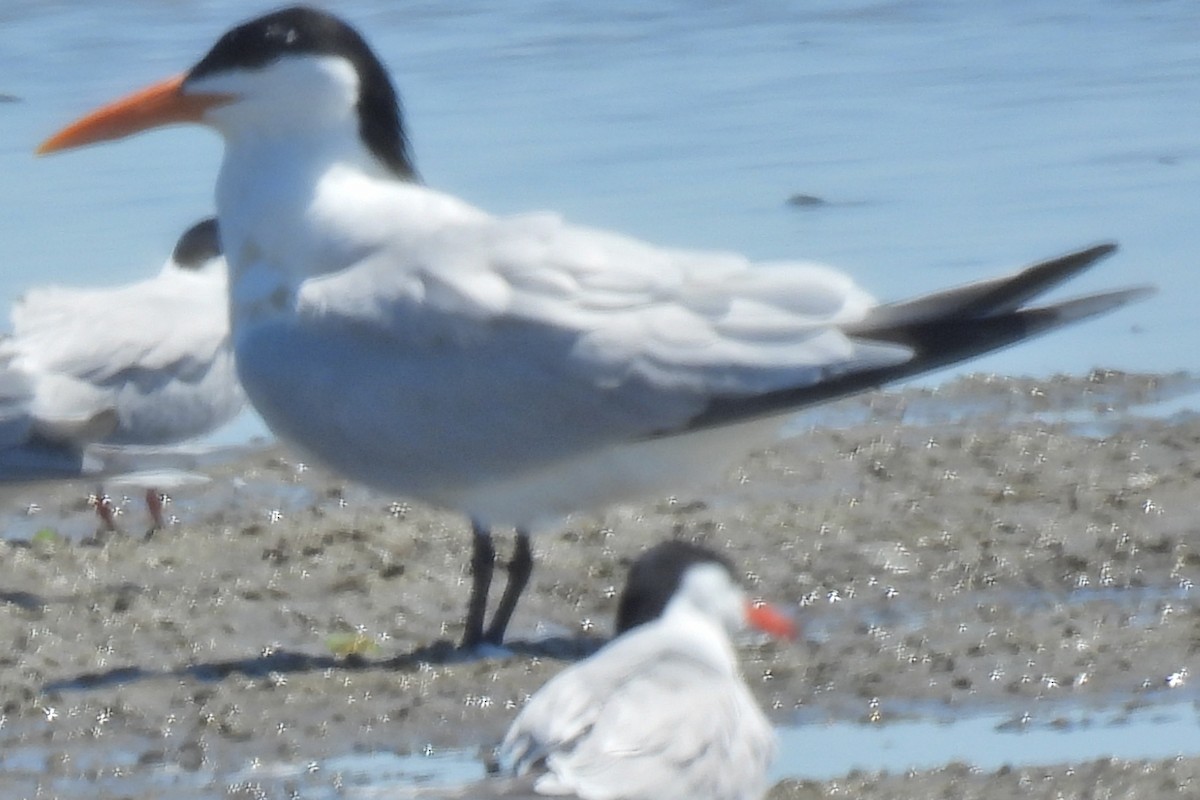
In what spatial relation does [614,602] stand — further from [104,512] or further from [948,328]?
[104,512]

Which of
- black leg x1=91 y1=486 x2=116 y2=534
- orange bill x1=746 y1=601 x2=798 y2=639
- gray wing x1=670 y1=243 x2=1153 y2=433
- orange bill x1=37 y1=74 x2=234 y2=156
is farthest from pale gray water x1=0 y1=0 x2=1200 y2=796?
orange bill x1=746 y1=601 x2=798 y2=639

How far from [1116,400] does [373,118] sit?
2.39 m

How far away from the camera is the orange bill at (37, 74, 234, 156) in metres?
5.68

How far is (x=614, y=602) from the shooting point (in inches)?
223

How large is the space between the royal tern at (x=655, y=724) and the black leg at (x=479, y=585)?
83cm

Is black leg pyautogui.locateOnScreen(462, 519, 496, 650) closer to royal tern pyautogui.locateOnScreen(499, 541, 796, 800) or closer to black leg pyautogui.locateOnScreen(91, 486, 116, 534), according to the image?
royal tern pyautogui.locateOnScreen(499, 541, 796, 800)

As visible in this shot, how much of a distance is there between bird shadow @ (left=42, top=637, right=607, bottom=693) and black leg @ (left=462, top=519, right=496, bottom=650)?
35mm

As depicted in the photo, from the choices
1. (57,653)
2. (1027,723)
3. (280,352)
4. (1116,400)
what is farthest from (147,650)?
(1116,400)

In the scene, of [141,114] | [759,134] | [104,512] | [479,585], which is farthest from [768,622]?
[759,134]

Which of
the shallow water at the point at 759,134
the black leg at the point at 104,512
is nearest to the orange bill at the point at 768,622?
the black leg at the point at 104,512

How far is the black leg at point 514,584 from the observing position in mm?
5340

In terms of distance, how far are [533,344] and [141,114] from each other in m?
1.19

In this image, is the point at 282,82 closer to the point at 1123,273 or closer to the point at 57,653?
the point at 57,653

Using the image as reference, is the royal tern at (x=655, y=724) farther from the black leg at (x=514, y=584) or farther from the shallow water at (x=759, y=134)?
the shallow water at (x=759, y=134)
